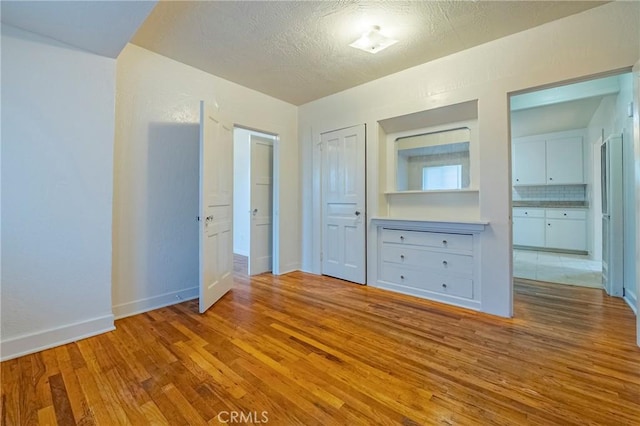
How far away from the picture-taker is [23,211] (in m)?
1.89

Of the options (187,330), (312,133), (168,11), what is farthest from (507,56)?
(187,330)

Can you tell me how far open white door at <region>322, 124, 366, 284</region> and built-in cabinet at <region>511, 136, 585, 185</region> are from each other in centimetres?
473

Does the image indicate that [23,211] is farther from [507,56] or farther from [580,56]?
[580,56]

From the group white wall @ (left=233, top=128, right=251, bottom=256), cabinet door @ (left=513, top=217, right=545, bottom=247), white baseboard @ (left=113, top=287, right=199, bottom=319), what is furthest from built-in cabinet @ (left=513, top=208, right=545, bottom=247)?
white baseboard @ (left=113, top=287, right=199, bottom=319)

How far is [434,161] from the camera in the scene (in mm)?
3324

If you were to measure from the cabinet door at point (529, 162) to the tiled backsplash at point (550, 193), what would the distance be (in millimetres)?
278

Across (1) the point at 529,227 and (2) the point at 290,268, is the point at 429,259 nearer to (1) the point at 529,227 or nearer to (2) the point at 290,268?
(2) the point at 290,268

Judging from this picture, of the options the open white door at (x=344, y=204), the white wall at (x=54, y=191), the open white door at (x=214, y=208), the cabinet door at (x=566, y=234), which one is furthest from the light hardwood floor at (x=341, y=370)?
the cabinet door at (x=566, y=234)

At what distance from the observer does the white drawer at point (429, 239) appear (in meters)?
2.75

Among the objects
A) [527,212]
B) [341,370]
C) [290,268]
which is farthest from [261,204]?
[527,212]

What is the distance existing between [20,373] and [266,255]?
2763mm

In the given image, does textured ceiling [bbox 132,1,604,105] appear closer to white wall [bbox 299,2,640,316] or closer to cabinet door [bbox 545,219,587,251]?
white wall [bbox 299,2,640,316]

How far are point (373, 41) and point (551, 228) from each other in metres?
5.78

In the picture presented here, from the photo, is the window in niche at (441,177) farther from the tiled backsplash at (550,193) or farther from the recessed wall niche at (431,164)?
the tiled backsplash at (550,193)
